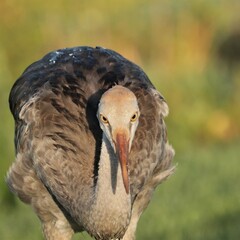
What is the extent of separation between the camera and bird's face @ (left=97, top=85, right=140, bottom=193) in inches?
309

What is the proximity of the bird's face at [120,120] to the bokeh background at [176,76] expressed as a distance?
A: 2.71 metres

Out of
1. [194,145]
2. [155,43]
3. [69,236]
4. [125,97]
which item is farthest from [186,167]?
[125,97]

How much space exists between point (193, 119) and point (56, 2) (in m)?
4.93

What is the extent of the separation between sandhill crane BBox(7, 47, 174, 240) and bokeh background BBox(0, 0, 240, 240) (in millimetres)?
1085

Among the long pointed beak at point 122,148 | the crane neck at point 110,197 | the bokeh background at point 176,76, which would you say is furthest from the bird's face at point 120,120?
the bokeh background at point 176,76

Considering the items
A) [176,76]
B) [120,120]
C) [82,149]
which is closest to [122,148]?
[120,120]

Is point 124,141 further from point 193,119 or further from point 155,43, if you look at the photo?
point 155,43

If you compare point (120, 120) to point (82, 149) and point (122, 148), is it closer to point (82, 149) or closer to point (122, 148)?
point (122, 148)

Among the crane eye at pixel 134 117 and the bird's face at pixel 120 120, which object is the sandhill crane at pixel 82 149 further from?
the crane eye at pixel 134 117

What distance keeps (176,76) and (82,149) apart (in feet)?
33.4

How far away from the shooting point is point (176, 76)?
753 inches

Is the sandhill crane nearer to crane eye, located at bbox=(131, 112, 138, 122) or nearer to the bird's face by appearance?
the bird's face

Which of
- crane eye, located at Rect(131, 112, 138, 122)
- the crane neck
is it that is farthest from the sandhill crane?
crane eye, located at Rect(131, 112, 138, 122)

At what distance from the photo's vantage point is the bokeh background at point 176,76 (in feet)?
44.0
